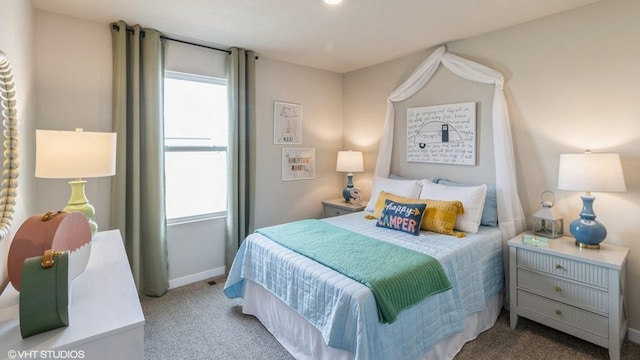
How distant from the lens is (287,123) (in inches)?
150

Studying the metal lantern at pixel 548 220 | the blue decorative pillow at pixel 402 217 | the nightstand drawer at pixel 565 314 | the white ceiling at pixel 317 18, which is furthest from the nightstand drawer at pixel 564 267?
the white ceiling at pixel 317 18

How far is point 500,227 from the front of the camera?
265 centimetres

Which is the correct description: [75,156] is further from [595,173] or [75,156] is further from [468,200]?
[595,173]

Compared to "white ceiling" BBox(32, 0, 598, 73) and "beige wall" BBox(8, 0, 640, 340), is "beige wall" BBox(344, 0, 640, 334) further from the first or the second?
"white ceiling" BBox(32, 0, 598, 73)

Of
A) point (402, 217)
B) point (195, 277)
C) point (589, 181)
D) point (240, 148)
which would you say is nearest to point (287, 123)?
point (240, 148)

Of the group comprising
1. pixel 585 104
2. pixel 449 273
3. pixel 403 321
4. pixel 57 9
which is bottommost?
pixel 403 321

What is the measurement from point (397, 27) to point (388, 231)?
179 cm

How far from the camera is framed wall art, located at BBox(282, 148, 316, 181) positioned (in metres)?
3.85

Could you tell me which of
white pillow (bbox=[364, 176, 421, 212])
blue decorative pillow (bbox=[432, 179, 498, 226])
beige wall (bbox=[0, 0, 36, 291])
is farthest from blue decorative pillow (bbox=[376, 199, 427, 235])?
beige wall (bbox=[0, 0, 36, 291])

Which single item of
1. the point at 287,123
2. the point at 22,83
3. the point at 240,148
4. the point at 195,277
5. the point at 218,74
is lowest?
the point at 195,277

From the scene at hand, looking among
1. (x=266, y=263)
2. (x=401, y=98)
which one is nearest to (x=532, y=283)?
(x=266, y=263)

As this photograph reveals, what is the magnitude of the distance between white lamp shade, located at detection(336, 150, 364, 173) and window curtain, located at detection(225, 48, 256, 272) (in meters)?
1.11

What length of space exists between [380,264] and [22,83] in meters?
2.44

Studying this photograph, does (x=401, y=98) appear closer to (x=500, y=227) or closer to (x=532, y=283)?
(x=500, y=227)
